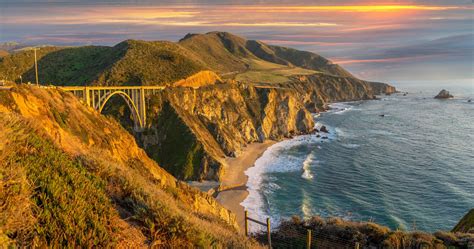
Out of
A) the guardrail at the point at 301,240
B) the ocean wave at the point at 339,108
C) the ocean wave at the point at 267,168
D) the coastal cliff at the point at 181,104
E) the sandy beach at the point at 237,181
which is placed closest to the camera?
the guardrail at the point at 301,240

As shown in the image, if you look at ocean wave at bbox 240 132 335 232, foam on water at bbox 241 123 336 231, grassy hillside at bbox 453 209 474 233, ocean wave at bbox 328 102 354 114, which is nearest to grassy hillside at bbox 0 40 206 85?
ocean wave at bbox 240 132 335 232

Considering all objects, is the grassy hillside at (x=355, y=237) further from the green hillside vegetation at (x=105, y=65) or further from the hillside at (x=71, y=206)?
the green hillside vegetation at (x=105, y=65)

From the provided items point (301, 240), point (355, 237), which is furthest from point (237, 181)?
A: point (355, 237)

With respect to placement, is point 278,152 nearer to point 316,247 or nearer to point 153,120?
point 153,120

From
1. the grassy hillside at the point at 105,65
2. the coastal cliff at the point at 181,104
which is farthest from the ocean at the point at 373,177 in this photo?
the grassy hillside at the point at 105,65

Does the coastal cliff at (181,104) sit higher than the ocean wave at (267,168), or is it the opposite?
the coastal cliff at (181,104)

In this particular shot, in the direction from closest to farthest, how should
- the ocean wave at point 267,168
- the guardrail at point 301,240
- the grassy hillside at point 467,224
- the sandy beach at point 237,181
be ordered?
the guardrail at point 301,240 → the grassy hillside at point 467,224 → the ocean wave at point 267,168 → the sandy beach at point 237,181
